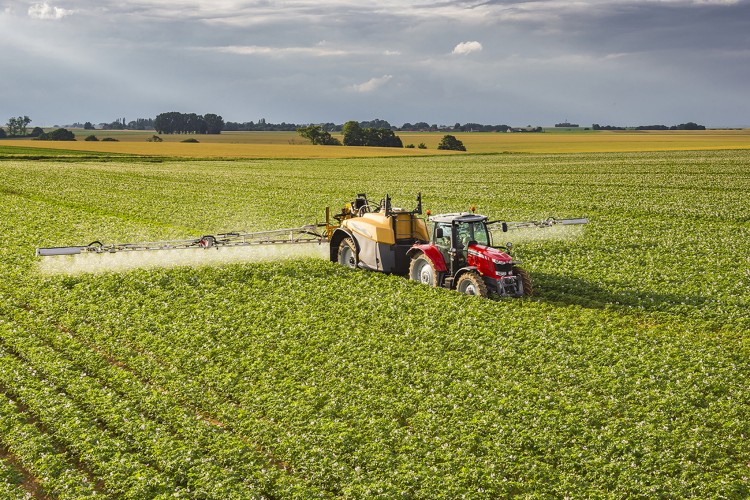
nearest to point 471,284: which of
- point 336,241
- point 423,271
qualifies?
point 423,271

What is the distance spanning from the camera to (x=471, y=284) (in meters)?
21.3

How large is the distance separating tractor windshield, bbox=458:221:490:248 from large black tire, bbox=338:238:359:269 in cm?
506

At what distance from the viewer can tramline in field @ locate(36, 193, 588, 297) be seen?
2114 cm

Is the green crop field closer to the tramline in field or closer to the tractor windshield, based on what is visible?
the tramline in field

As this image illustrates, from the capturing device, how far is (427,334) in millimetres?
18078

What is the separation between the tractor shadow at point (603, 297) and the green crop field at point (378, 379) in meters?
0.10

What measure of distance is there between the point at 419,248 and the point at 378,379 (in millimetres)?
8170

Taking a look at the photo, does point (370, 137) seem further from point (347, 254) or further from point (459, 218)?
point (459, 218)

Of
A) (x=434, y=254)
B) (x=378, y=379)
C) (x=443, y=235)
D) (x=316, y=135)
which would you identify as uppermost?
(x=316, y=135)

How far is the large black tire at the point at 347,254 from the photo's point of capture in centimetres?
2572

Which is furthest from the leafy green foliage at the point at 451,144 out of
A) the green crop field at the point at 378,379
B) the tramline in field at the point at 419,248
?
the tramline in field at the point at 419,248

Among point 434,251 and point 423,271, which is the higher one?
point 434,251

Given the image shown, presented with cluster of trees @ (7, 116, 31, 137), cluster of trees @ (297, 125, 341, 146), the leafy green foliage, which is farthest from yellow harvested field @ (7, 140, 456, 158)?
cluster of trees @ (7, 116, 31, 137)

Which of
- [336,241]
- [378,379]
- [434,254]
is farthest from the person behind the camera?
[336,241]
